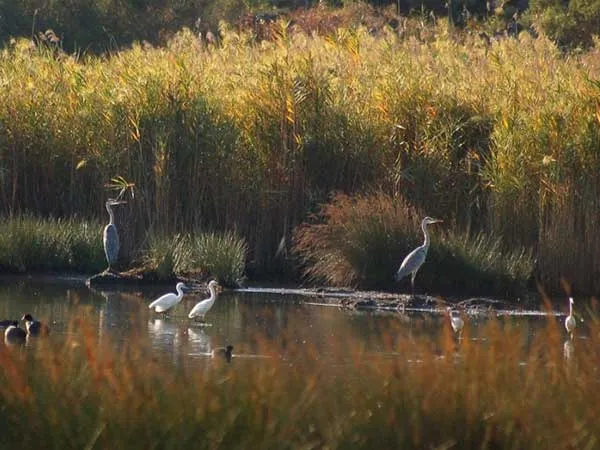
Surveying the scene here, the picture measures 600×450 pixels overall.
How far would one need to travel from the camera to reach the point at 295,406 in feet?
23.6

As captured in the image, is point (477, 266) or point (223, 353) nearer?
point (223, 353)

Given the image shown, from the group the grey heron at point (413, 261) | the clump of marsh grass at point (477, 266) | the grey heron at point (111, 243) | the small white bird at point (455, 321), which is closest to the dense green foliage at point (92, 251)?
the grey heron at point (111, 243)

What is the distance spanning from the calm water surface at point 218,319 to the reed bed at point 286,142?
1743mm

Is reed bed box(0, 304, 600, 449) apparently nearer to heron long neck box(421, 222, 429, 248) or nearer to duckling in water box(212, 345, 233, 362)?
duckling in water box(212, 345, 233, 362)

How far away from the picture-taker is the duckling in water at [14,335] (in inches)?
494

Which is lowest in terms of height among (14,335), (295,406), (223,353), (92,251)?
(295,406)

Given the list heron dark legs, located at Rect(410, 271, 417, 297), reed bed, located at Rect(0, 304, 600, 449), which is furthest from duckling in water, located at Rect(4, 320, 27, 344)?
heron dark legs, located at Rect(410, 271, 417, 297)

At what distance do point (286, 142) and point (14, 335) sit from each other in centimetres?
723

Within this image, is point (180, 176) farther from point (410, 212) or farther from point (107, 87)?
point (410, 212)

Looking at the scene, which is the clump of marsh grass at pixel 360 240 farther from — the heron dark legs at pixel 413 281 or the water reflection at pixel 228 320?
the water reflection at pixel 228 320

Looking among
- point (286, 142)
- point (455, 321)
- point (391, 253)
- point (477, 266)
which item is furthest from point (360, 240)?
point (455, 321)

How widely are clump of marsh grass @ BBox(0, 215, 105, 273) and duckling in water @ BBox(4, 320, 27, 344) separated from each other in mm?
5425

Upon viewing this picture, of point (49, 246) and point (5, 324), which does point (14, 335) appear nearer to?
point (5, 324)

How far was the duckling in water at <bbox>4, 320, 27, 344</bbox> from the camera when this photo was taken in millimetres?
12547
